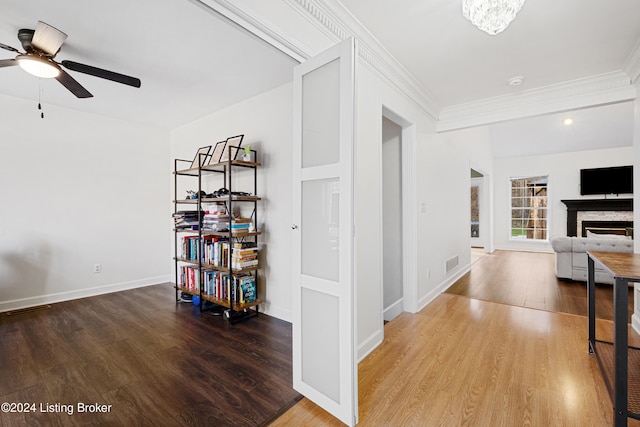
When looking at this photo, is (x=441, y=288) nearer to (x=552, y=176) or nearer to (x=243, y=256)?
(x=243, y=256)

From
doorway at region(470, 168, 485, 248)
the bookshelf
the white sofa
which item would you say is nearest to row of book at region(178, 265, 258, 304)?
the bookshelf

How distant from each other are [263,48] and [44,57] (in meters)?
1.63

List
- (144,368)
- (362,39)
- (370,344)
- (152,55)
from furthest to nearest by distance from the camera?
(152,55) → (370,344) → (362,39) → (144,368)

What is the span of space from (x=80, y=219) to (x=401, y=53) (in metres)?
4.47

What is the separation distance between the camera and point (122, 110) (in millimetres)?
3871

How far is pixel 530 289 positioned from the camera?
13.5ft

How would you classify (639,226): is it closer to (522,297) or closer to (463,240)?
(522,297)

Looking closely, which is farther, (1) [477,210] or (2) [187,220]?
(1) [477,210]

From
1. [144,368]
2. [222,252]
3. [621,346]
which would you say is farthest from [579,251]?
[144,368]

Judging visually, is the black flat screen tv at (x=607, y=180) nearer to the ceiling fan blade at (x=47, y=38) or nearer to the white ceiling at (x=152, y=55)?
the white ceiling at (x=152, y=55)

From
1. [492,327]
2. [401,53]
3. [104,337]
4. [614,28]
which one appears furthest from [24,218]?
[614,28]

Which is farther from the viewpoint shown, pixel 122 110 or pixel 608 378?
pixel 122 110

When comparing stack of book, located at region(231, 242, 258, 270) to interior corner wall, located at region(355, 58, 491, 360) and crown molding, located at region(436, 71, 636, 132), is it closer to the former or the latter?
interior corner wall, located at region(355, 58, 491, 360)

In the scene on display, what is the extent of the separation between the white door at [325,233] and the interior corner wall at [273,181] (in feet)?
4.22
